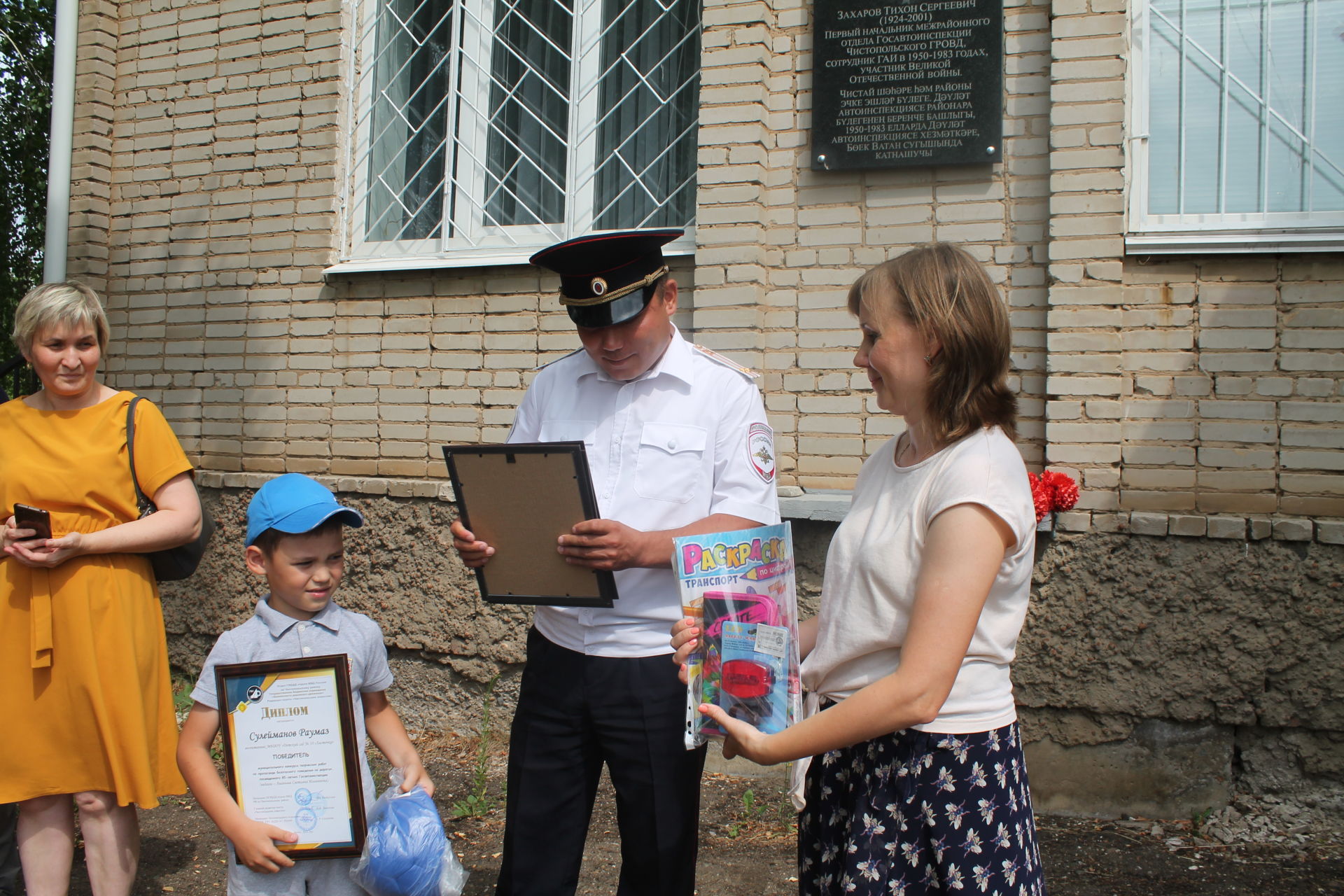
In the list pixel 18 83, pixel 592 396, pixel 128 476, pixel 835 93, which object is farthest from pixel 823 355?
pixel 18 83

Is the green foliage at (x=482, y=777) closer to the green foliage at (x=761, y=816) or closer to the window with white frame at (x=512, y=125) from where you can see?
the green foliage at (x=761, y=816)

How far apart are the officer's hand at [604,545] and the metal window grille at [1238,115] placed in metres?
2.62

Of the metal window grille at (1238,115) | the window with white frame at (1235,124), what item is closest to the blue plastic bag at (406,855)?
the window with white frame at (1235,124)

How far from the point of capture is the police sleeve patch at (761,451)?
2.34 metres

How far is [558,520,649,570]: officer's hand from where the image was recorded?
2.11m

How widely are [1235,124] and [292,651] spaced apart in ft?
12.1

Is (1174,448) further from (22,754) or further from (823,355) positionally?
(22,754)

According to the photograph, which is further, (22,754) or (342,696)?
(22,754)

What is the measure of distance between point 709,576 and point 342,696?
95 centimetres

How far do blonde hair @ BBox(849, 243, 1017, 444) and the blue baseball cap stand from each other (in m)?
1.28

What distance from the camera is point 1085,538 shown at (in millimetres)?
3656

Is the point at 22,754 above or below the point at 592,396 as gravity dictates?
below

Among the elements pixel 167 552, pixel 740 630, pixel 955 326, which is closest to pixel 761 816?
pixel 167 552

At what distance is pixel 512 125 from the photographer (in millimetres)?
4996
